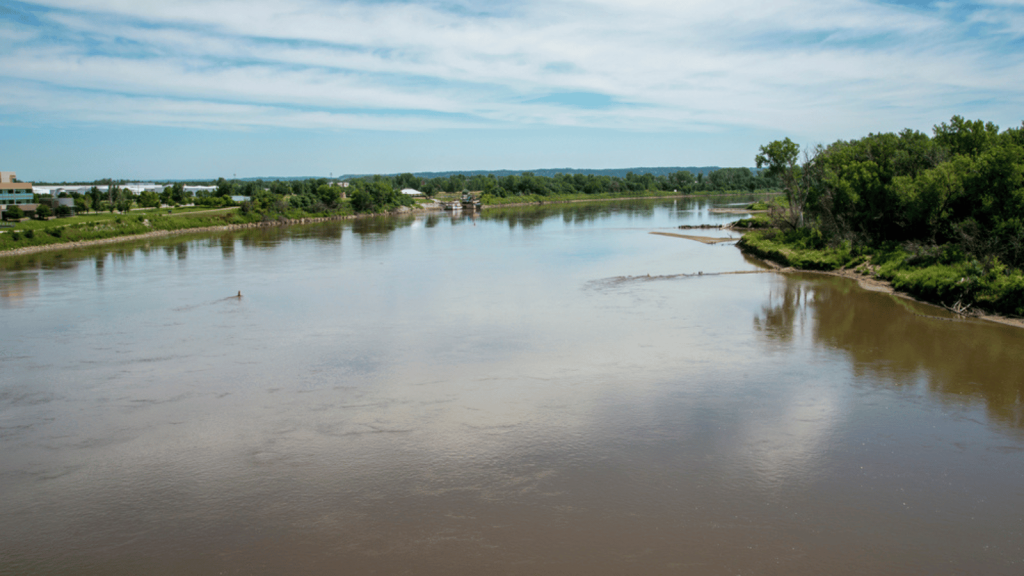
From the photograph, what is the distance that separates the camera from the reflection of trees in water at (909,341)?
47.8ft

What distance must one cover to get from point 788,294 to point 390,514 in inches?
817

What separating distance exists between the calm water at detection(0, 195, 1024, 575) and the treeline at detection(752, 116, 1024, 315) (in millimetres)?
1813

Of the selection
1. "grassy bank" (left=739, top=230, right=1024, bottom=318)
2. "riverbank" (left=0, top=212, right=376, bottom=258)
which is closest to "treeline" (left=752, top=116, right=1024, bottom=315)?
"grassy bank" (left=739, top=230, right=1024, bottom=318)

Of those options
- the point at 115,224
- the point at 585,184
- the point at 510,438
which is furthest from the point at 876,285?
the point at 585,184

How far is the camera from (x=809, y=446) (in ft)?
38.1

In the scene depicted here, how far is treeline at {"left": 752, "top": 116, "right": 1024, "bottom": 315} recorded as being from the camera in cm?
2197

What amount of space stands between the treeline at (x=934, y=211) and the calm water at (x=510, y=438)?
1.81 metres

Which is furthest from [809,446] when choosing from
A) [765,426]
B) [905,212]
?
[905,212]

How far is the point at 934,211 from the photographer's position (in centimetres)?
2609

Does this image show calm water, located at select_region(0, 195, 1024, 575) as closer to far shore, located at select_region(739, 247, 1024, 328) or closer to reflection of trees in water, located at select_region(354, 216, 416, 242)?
far shore, located at select_region(739, 247, 1024, 328)

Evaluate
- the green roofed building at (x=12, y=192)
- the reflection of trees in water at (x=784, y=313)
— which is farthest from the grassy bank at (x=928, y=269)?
the green roofed building at (x=12, y=192)

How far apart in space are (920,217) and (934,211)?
0.87m

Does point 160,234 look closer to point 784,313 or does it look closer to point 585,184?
point 784,313

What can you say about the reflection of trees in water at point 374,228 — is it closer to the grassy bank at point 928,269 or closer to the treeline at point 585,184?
the grassy bank at point 928,269
